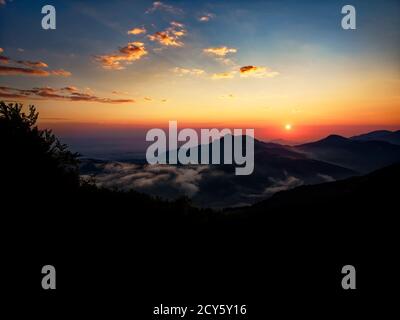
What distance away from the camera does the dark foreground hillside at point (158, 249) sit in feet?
54.2

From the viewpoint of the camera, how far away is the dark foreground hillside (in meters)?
16.5

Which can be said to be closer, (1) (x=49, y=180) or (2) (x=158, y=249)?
(2) (x=158, y=249)

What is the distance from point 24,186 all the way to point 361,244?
2379 centimetres

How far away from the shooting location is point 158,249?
20.2 metres

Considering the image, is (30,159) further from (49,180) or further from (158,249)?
(158,249)

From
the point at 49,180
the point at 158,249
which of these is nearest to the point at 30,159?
the point at 49,180

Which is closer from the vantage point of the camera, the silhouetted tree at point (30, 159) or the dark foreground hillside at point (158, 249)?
the dark foreground hillside at point (158, 249)

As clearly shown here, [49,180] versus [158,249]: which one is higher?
[49,180]

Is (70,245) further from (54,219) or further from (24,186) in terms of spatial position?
(24,186)

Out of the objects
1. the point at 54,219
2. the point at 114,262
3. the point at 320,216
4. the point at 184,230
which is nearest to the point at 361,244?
the point at 320,216

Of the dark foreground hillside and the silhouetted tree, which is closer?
the dark foreground hillside

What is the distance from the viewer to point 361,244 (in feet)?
66.4

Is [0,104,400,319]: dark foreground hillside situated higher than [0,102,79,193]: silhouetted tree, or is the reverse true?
[0,102,79,193]: silhouetted tree
